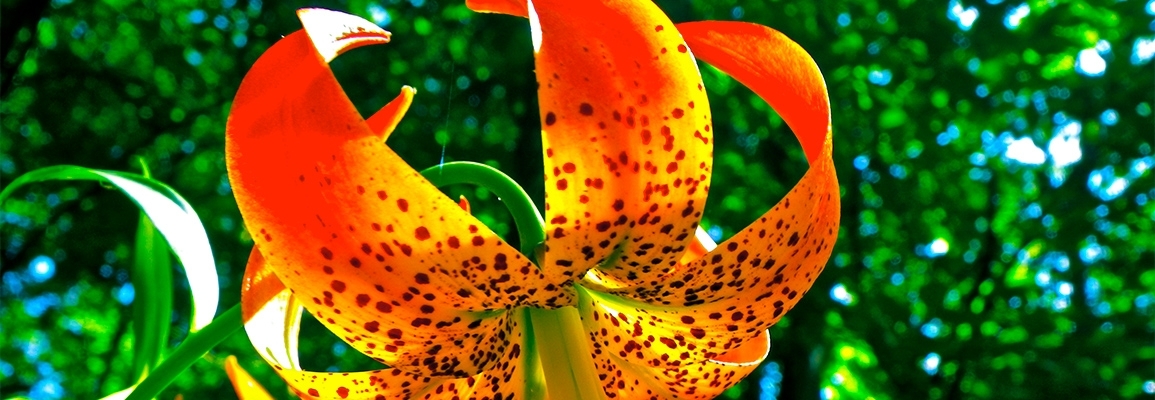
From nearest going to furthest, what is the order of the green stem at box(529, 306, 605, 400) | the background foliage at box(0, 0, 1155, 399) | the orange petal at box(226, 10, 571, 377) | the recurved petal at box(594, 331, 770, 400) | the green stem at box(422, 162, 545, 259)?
1. the orange petal at box(226, 10, 571, 377)
2. the green stem at box(422, 162, 545, 259)
3. the green stem at box(529, 306, 605, 400)
4. the recurved petal at box(594, 331, 770, 400)
5. the background foliage at box(0, 0, 1155, 399)

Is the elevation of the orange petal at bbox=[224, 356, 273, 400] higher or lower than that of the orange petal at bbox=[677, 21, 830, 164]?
lower

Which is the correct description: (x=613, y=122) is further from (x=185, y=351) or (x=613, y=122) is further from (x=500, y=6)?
(x=185, y=351)

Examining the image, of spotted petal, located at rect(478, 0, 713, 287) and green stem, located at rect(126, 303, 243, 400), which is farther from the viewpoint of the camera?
green stem, located at rect(126, 303, 243, 400)

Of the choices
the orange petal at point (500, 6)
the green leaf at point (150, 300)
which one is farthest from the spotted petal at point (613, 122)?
the green leaf at point (150, 300)

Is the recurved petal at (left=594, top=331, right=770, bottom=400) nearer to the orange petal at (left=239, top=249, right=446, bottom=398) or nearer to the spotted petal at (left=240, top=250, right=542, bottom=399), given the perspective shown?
the spotted petal at (left=240, top=250, right=542, bottom=399)

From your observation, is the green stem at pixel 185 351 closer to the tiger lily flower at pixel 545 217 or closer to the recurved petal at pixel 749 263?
the tiger lily flower at pixel 545 217

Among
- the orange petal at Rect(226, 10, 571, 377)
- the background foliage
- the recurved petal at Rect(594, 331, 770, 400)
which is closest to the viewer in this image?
the orange petal at Rect(226, 10, 571, 377)

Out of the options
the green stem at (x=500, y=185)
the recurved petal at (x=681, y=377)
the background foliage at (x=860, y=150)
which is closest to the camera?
the green stem at (x=500, y=185)

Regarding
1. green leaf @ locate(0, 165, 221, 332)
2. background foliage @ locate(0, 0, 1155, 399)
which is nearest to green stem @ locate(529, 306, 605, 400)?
green leaf @ locate(0, 165, 221, 332)

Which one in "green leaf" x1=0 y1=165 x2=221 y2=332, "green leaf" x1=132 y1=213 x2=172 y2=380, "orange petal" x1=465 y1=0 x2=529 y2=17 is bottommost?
"green leaf" x1=132 y1=213 x2=172 y2=380
